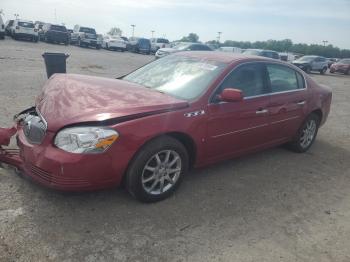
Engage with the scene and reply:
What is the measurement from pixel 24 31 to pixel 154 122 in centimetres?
3122

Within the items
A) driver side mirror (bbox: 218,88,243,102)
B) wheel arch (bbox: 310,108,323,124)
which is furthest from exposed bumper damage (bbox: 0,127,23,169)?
wheel arch (bbox: 310,108,323,124)

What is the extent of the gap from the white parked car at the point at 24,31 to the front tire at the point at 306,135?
2976cm

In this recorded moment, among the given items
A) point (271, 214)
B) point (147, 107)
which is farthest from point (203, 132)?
point (271, 214)

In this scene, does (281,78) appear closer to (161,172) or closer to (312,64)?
(161,172)

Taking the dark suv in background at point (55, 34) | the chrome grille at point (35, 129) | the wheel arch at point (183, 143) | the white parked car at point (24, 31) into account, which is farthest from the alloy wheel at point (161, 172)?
the dark suv in background at point (55, 34)

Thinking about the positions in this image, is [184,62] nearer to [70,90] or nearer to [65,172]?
[70,90]

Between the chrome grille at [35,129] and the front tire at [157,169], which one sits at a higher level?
the chrome grille at [35,129]

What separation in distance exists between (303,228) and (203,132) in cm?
145

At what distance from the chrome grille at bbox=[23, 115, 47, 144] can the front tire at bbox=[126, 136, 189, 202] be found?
0.90 metres

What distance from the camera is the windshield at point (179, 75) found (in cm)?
436

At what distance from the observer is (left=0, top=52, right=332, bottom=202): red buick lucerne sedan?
11.2 ft

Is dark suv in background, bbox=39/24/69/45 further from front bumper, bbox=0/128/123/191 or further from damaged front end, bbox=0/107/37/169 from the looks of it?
front bumper, bbox=0/128/123/191

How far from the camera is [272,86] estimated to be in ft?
17.3

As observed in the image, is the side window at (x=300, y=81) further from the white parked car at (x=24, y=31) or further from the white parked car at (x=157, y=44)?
the white parked car at (x=157, y=44)
